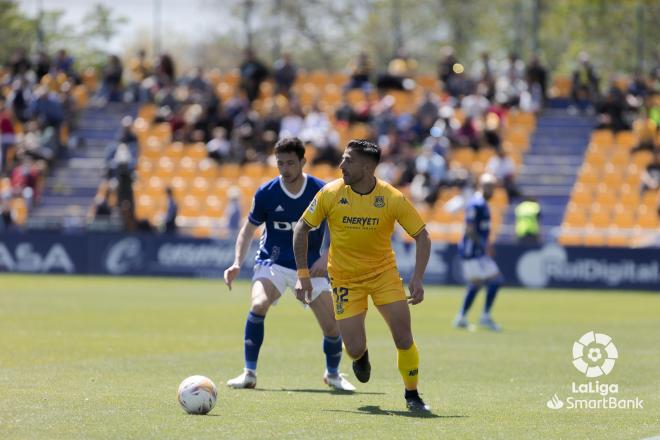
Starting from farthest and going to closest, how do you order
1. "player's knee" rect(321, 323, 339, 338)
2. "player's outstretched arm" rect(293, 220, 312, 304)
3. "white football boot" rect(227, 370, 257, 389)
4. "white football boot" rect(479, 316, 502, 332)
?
"white football boot" rect(479, 316, 502, 332) < "player's knee" rect(321, 323, 339, 338) < "white football boot" rect(227, 370, 257, 389) < "player's outstretched arm" rect(293, 220, 312, 304)

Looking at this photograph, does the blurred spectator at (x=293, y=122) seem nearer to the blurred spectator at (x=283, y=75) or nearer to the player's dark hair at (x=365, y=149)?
the blurred spectator at (x=283, y=75)

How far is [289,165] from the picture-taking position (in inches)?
478

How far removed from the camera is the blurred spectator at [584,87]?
1507 inches

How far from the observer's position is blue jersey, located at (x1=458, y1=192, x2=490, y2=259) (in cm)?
2033

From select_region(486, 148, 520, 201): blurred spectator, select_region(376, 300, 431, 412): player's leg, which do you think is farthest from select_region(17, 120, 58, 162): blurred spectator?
select_region(376, 300, 431, 412): player's leg

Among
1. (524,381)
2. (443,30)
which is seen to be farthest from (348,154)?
(443,30)

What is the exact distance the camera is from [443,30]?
196ft

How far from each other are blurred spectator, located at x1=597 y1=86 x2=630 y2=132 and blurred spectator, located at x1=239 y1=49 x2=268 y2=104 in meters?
10.4

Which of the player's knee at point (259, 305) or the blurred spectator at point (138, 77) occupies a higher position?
the blurred spectator at point (138, 77)

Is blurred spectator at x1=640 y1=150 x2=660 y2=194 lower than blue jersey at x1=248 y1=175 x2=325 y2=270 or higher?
lower

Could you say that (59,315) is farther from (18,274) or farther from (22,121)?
(22,121)

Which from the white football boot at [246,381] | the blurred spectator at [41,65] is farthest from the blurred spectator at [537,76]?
the white football boot at [246,381]

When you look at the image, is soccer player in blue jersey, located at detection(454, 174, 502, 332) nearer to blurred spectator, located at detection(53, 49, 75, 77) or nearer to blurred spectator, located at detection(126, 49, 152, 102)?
blurred spectator, located at detection(126, 49, 152, 102)

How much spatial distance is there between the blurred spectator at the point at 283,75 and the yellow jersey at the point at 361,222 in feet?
95.4
